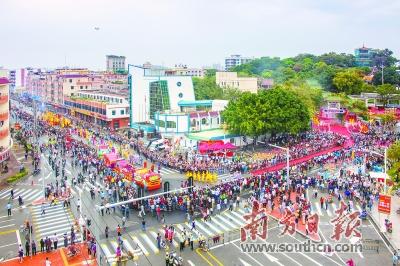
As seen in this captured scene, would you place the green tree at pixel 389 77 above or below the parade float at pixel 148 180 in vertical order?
above

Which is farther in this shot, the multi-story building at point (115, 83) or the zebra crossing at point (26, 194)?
the multi-story building at point (115, 83)

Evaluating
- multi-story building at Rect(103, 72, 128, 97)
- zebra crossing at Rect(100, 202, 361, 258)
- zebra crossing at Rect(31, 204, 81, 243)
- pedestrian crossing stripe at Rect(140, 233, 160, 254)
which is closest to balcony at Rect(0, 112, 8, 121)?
zebra crossing at Rect(31, 204, 81, 243)

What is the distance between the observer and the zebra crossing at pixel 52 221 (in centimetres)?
3030

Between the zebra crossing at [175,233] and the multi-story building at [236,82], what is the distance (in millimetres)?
65157

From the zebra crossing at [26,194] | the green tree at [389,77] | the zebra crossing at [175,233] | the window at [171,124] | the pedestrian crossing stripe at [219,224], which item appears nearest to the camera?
the zebra crossing at [175,233]

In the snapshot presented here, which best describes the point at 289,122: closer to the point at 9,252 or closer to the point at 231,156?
the point at 231,156

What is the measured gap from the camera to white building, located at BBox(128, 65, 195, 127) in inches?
2830

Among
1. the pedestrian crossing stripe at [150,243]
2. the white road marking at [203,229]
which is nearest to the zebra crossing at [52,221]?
the pedestrian crossing stripe at [150,243]

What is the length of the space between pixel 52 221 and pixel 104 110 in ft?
164

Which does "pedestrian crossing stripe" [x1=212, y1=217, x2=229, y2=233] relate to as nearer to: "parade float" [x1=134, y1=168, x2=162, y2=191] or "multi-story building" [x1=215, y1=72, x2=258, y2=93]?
"parade float" [x1=134, y1=168, x2=162, y2=191]

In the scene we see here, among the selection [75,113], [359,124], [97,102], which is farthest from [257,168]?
[75,113]

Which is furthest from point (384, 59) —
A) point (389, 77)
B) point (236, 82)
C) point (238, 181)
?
point (238, 181)

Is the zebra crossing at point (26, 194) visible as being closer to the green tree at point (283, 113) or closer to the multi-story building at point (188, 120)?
the multi-story building at point (188, 120)

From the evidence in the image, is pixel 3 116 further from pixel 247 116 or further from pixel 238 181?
pixel 247 116
